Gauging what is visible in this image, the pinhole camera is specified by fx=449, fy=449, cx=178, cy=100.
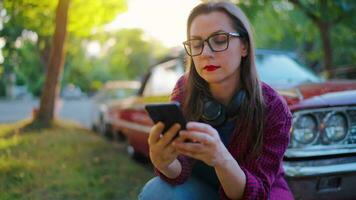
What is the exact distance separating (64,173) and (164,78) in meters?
1.91

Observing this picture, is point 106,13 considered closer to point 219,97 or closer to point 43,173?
point 43,173

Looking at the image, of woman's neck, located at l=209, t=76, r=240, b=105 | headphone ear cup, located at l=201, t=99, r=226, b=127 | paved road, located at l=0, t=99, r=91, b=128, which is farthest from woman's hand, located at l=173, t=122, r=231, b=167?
paved road, located at l=0, t=99, r=91, b=128

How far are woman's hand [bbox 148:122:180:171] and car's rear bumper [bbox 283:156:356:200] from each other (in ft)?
4.43

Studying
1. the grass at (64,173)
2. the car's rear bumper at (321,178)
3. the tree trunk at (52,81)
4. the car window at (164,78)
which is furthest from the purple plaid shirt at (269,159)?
the tree trunk at (52,81)

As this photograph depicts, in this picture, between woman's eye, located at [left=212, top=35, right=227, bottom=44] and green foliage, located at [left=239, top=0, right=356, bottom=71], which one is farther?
green foliage, located at [left=239, top=0, right=356, bottom=71]

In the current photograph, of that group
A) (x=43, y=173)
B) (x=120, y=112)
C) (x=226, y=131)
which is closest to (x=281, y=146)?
(x=226, y=131)

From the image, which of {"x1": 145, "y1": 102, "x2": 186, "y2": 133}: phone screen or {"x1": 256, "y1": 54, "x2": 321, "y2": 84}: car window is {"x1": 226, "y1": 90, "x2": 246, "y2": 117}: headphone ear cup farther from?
{"x1": 256, "y1": 54, "x2": 321, "y2": 84}: car window

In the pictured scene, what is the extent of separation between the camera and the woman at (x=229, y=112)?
1993 millimetres

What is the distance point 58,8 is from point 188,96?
25.6 ft

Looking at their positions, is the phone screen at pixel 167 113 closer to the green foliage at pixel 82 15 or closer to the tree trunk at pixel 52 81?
the tree trunk at pixel 52 81

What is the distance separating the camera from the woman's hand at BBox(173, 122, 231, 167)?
1579 millimetres

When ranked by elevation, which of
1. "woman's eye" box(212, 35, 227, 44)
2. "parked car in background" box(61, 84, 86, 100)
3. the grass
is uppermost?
"woman's eye" box(212, 35, 227, 44)

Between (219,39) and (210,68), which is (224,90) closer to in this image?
(210,68)

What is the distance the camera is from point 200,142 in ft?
5.27
